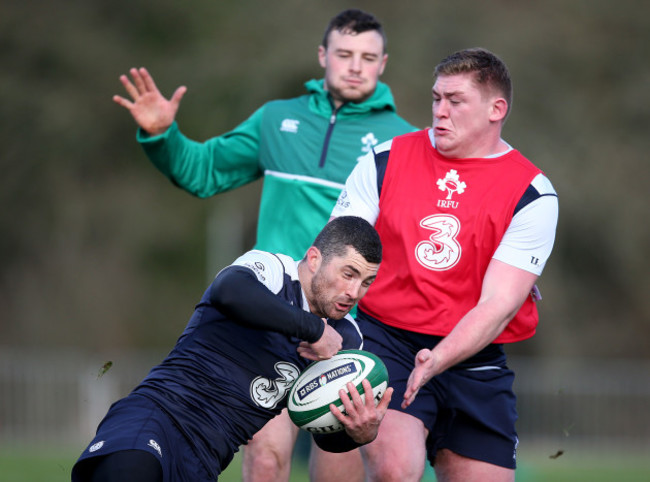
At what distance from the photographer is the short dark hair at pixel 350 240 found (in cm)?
482

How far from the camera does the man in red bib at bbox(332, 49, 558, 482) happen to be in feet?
17.9

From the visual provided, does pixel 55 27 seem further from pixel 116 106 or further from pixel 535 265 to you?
pixel 535 265

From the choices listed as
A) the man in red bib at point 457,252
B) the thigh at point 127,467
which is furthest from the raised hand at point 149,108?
the thigh at point 127,467

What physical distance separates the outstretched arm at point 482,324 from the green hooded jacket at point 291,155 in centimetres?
146

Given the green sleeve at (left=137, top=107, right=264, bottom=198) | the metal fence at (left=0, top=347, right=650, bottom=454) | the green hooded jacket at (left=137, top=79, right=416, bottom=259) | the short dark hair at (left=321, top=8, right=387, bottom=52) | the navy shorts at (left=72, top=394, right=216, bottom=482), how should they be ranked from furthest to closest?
the metal fence at (left=0, top=347, right=650, bottom=454) < the green sleeve at (left=137, top=107, right=264, bottom=198) < the short dark hair at (left=321, top=8, right=387, bottom=52) < the green hooded jacket at (left=137, top=79, right=416, bottom=259) < the navy shorts at (left=72, top=394, right=216, bottom=482)

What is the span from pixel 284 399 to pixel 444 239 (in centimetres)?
122

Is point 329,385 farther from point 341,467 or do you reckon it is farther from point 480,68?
point 480,68

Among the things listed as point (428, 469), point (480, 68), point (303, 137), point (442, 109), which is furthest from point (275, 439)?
point (428, 469)

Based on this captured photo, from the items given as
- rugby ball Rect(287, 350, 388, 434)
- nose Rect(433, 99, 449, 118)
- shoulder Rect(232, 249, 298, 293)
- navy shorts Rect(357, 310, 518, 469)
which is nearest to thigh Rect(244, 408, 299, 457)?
navy shorts Rect(357, 310, 518, 469)

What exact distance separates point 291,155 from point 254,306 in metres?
2.27

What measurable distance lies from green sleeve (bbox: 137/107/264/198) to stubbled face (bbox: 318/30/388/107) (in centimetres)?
61

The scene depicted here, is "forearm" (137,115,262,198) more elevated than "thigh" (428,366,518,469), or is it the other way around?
"forearm" (137,115,262,198)

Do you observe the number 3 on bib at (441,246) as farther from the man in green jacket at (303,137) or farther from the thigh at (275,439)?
the thigh at (275,439)

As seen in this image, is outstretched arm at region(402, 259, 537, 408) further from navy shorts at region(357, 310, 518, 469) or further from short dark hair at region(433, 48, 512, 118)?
short dark hair at region(433, 48, 512, 118)
